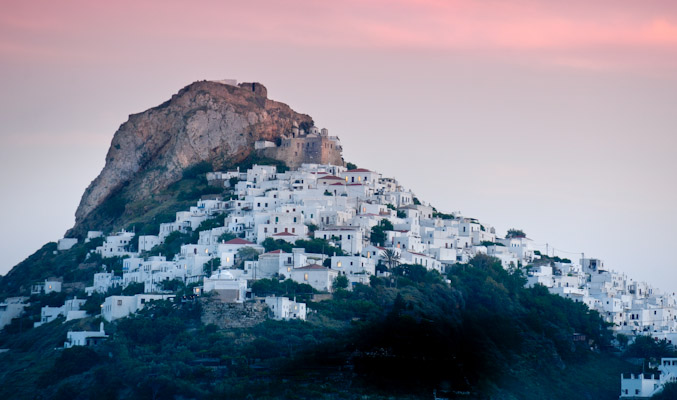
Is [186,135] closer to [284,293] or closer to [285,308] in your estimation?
[284,293]

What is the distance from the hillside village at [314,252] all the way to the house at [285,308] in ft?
0.14

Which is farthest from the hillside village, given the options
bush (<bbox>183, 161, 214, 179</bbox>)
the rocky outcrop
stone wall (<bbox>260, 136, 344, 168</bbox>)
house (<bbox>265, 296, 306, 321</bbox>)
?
the rocky outcrop

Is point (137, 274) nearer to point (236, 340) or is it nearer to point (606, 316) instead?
point (236, 340)

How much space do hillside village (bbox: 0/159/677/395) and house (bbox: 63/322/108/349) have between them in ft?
0.20

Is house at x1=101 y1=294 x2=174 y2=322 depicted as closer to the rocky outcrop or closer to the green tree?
the green tree

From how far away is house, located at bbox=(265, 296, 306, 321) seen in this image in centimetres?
5659

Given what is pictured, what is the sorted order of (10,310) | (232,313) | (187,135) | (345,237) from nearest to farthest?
(232,313) → (345,237) → (10,310) → (187,135)

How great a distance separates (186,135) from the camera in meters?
83.9

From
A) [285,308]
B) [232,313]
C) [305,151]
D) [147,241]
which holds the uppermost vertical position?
[305,151]

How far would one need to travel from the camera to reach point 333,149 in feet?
277

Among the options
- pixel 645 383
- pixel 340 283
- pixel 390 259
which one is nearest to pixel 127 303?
pixel 340 283

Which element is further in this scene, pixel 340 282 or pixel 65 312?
pixel 65 312

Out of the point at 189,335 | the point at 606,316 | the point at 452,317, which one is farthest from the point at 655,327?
the point at 189,335

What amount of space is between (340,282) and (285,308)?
4.38 metres
